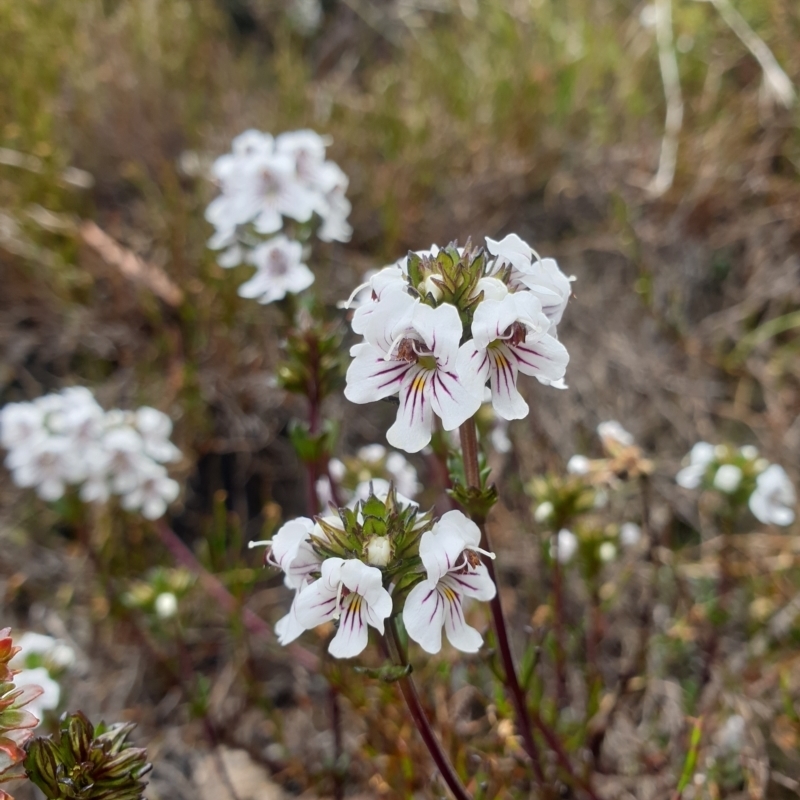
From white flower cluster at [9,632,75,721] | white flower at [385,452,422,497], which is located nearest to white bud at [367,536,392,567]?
white flower cluster at [9,632,75,721]

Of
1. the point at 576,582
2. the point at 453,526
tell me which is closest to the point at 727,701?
the point at 576,582

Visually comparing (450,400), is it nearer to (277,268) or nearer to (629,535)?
(277,268)

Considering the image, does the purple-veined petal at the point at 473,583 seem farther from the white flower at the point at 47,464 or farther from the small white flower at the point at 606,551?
the white flower at the point at 47,464

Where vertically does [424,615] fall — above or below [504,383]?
below

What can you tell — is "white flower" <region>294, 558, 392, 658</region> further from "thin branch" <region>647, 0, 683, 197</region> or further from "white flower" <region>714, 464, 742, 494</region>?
"thin branch" <region>647, 0, 683, 197</region>

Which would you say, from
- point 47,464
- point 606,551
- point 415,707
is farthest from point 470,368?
point 47,464

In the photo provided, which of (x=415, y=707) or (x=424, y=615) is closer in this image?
(x=424, y=615)

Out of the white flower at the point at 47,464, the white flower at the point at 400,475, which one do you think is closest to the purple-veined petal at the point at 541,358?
the white flower at the point at 400,475
